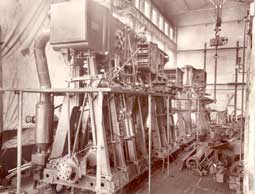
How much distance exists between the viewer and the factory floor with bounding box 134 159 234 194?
168 inches

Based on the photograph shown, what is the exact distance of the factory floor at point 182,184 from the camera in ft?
14.0

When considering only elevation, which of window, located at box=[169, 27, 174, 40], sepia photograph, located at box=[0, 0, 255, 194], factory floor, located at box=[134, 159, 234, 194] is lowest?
factory floor, located at box=[134, 159, 234, 194]

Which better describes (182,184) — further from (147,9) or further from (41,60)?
(147,9)

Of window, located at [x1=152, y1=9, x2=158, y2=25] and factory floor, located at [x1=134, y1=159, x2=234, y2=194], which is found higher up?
window, located at [x1=152, y1=9, x2=158, y2=25]

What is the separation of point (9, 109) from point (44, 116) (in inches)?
45.9

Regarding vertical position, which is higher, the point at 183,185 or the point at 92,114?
the point at 92,114

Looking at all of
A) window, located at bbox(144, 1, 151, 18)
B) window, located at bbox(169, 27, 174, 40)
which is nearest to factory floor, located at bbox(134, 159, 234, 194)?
window, located at bbox(144, 1, 151, 18)

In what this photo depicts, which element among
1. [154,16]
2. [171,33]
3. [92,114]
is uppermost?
[154,16]

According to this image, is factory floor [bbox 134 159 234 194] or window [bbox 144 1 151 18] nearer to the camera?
factory floor [bbox 134 159 234 194]

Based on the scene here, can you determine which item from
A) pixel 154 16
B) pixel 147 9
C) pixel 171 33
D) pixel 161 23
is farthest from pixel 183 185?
pixel 171 33

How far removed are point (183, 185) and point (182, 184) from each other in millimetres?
47

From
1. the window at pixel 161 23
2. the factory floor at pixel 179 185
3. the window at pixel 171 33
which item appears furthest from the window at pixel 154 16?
A: the factory floor at pixel 179 185

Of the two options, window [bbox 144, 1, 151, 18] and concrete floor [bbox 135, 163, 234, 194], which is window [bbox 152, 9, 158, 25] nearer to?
window [bbox 144, 1, 151, 18]

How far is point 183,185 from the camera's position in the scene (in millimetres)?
4551
